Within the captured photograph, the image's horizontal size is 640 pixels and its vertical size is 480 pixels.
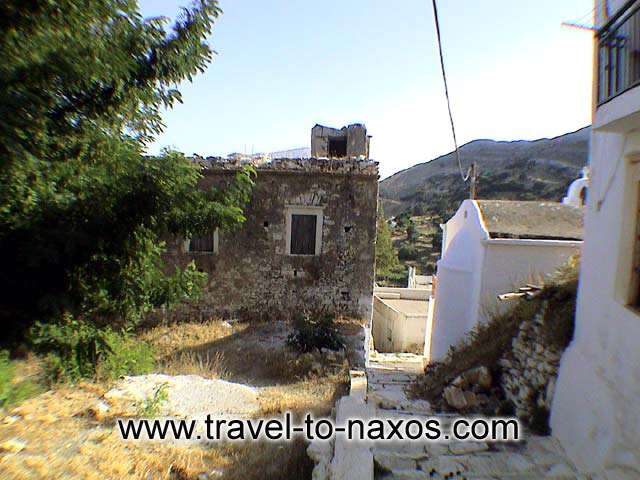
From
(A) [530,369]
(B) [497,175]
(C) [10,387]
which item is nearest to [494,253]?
(A) [530,369]

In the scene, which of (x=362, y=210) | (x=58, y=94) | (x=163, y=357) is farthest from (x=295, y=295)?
(x=58, y=94)

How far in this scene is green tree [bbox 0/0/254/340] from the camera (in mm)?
3896

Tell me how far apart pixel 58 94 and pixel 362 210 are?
7.29 meters

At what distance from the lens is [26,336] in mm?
5238

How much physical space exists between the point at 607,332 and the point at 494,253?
439cm

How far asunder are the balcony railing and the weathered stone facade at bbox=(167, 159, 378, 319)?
6.77 metres

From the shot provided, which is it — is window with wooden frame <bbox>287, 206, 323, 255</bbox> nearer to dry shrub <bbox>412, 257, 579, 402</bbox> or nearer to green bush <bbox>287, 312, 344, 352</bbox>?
green bush <bbox>287, 312, 344, 352</bbox>

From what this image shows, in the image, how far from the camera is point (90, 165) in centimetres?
504

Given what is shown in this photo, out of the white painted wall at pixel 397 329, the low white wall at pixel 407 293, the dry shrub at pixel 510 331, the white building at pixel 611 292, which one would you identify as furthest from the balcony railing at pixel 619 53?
the low white wall at pixel 407 293

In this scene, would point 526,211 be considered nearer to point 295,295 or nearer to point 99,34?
point 295,295

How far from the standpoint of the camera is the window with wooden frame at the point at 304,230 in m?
10.8

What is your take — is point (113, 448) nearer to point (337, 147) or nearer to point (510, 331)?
point (510, 331)

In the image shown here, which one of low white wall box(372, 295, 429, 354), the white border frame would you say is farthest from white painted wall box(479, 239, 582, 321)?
low white wall box(372, 295, 429, 354)

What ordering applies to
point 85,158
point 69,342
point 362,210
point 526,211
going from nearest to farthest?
point 85,158 < point 69,342 < point 526,211 < point 362,210
